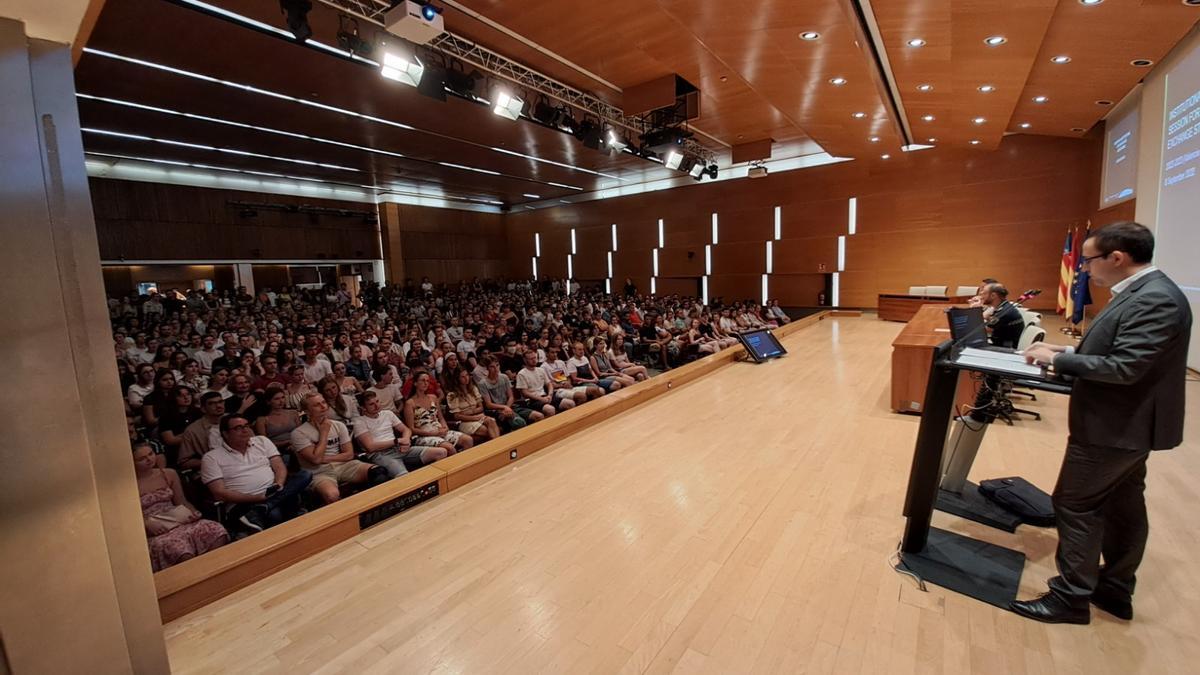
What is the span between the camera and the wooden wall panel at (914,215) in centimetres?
1085

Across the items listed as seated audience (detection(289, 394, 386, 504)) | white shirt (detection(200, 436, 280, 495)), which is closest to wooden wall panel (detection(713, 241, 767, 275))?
seated audience (detection(289, 394, 386, 504))

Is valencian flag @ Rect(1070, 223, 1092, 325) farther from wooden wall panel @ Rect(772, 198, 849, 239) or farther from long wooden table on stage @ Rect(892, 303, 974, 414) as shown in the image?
long wooden table on stage @ Rect(892, 303, 974, 414)

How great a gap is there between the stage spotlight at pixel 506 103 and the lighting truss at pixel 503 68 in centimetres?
30

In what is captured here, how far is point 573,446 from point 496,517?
1.20 m

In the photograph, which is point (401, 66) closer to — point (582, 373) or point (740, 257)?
point (582, 373)

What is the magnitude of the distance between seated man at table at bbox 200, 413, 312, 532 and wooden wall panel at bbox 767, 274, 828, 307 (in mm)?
14209

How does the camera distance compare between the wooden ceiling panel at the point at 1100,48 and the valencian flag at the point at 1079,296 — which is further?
the valencian flag at the point at 1079,296

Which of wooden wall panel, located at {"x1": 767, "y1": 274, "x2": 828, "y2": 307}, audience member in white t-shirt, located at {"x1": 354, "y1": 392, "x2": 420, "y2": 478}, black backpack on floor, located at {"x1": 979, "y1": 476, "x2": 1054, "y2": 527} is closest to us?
black backpack on floor, located at {"x1": 979, "y1": 476, "x2": 1054, "y2": 527}

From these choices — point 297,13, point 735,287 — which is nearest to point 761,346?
point 297,13

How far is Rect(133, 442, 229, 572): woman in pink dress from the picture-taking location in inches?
95.0

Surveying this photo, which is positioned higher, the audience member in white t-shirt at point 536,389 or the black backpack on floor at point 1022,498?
the audience member in white t-shirt at point 536,389

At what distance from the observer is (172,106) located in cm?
812

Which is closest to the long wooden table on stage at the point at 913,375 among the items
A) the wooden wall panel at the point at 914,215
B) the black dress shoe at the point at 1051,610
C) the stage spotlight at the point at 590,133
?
the black dress shoe at the point at 1051,610

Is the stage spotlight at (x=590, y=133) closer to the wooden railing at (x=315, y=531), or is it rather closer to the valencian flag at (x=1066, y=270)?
the wooden railing at (x=315, y=531)
